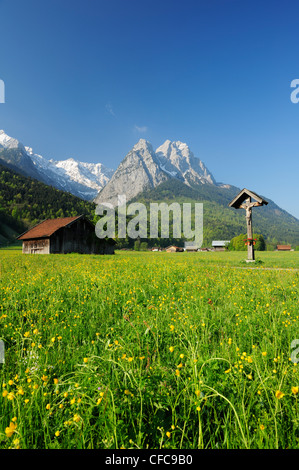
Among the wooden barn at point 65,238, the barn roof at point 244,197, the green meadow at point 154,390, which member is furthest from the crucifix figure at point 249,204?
the wooden barn at point 65,238

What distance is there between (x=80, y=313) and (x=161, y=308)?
1639mm

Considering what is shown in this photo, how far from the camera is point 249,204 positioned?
1939 centimetres

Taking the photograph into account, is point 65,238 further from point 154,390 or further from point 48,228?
point 154,390

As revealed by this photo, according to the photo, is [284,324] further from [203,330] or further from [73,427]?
[73,427]

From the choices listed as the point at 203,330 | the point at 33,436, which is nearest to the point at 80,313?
the point at 203,330

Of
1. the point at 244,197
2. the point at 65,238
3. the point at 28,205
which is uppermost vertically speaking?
the point at 28,205

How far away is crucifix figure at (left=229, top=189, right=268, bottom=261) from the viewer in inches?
725

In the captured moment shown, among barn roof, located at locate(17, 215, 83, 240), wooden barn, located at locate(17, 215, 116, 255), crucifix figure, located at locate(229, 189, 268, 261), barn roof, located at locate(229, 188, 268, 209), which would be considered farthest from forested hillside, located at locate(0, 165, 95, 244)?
crucifix figure, located at locate(229, 189, 268, 261)

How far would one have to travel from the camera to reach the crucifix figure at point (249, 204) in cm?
1841

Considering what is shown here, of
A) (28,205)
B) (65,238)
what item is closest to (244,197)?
(65,238)

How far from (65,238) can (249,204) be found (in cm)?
3193

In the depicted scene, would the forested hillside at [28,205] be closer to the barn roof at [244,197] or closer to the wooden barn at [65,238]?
the wooden barn at [65,238]

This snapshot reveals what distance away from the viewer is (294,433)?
75.5 inches

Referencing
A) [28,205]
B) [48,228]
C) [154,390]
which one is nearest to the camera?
[154,390]
